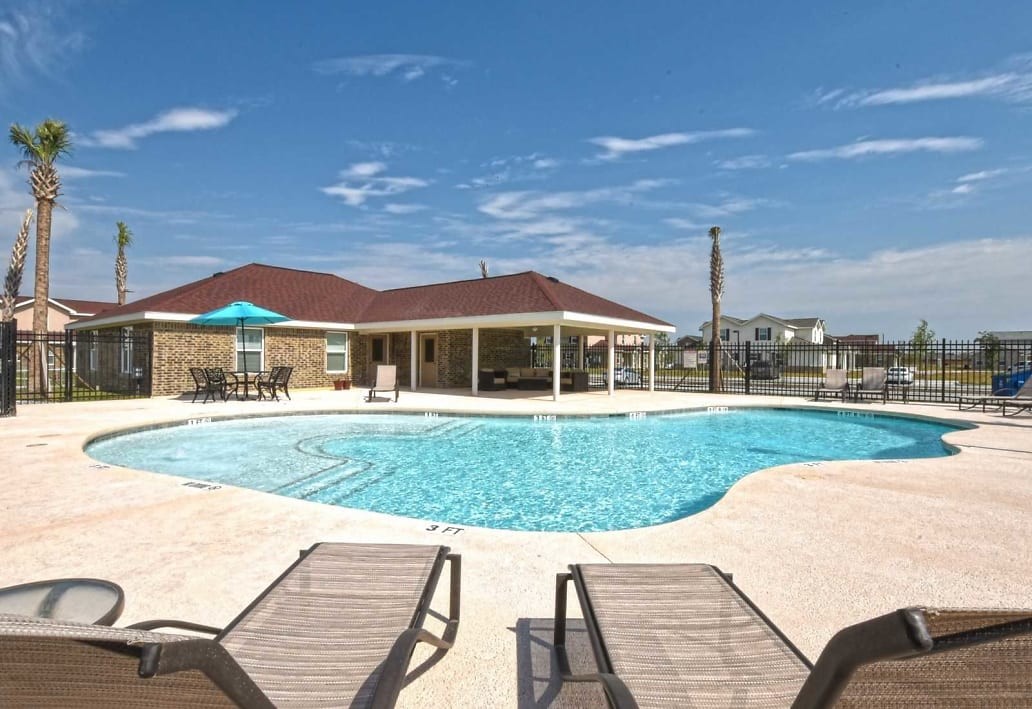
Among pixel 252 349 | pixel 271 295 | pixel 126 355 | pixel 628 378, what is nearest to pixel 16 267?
pixel 126 355

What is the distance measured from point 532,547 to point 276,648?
2.38 meters

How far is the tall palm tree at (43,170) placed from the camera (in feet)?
64.4

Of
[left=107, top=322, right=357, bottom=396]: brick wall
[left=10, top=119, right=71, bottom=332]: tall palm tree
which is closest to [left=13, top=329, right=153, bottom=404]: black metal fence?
[left=107, top=322, right=357, bottom=396]: brick wall

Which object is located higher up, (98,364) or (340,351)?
(340,351)

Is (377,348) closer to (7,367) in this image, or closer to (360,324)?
(360,324)

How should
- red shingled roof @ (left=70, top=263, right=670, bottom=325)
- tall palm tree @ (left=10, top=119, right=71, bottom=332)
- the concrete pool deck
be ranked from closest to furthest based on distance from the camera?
the concrete pool deck → red shingled roof @ (left=70, top=263, right=670, bottom=325) → tall palm tree @ (left=10, top=119, right=71, bottom=332)

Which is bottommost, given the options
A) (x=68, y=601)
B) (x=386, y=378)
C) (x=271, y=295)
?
(x=68, y=601)

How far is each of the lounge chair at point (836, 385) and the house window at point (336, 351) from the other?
739 inches

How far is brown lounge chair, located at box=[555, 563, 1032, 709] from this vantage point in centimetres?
94

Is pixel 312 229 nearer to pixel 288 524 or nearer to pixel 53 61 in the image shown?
pixel 53 61

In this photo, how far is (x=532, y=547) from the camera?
4.12 meters

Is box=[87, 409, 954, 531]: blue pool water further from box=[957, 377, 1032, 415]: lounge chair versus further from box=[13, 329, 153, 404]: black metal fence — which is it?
box=[13, 329, 153, 404]: black metal fence

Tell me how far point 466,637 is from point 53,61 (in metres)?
18.5

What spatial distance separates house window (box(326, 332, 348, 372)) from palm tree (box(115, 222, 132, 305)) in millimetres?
29663
